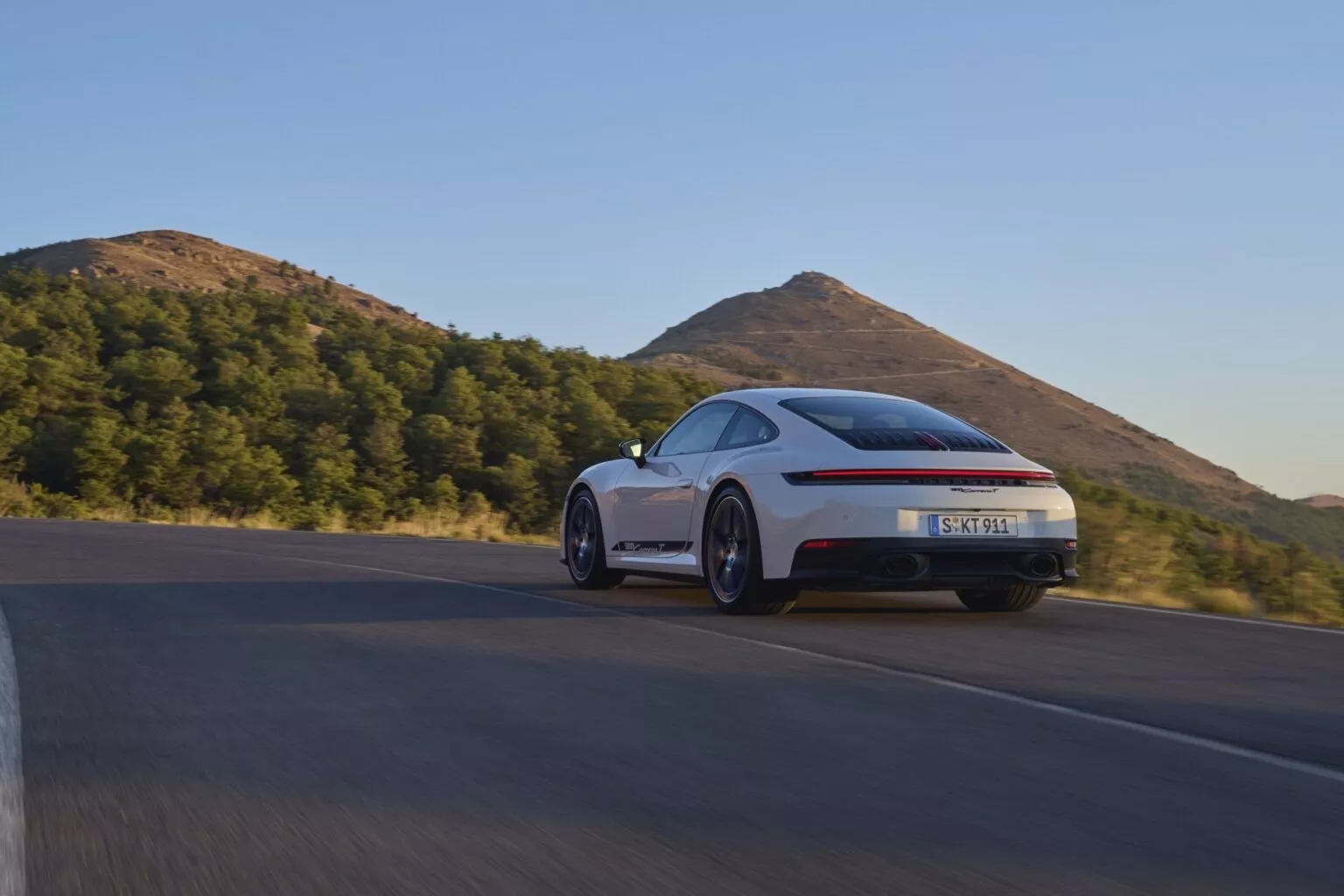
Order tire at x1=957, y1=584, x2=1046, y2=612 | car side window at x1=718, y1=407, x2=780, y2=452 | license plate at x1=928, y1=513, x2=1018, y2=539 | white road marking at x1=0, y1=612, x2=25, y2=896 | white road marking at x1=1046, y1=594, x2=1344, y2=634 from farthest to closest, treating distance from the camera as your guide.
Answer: tire at x1=957, y1=584, x2=1046, y2=612
car side window at x1=718, y1=407, x2=780, y2=452
white road marking at x1=1046, y1=594, x2=1344, y2=634
license plate at x1=928, y1=513, x2=1018, y2=539
white road marking at x1=0, y1=612, x2=25, y2=896

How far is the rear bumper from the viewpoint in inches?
341

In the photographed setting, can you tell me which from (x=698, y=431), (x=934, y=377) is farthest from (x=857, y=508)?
(x=934, y=377)

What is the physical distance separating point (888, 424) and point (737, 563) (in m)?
1.23

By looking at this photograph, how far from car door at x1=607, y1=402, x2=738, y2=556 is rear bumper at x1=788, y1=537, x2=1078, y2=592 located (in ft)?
4.80

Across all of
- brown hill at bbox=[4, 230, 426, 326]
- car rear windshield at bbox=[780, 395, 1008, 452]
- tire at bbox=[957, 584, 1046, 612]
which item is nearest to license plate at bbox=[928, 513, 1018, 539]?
car rear windshield at bbox=[780, 395, 1008, 452]

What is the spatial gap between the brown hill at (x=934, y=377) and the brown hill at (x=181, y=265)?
74.5 feet

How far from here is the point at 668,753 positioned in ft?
17.2

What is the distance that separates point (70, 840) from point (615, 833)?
140 centimetres

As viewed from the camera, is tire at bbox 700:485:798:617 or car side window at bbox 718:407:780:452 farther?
car side window at bbox 718:407:780:452

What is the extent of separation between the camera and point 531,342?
200ft

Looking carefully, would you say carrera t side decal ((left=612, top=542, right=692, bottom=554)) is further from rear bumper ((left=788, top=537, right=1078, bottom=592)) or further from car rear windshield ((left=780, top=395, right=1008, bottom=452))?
rear bumper ((left=788, top=537, right=1078, bottom=592))

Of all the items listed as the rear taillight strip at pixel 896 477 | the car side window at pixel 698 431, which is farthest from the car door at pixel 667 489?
the rear taillight strip at pixel 896 477

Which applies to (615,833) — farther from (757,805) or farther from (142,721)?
(142,721)

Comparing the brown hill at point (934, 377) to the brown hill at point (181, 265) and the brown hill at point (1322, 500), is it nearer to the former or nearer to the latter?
the brown hill at point (1322, 500)
